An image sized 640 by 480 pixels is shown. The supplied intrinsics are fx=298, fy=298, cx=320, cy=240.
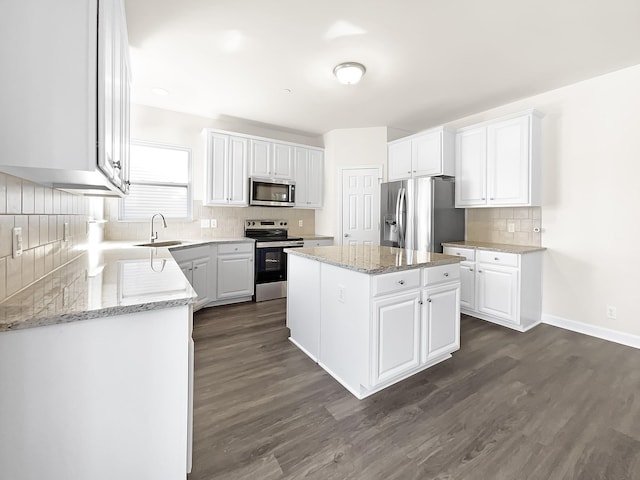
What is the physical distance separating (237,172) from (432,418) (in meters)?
3.68

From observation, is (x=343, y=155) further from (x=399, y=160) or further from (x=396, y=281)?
(x=396, y=281)

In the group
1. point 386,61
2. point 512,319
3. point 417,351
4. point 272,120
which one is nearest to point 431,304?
point 417,351

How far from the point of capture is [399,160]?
14.5 ft

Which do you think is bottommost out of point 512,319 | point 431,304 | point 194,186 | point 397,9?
point 512,319

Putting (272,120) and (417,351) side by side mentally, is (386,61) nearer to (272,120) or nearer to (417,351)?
(272,120)

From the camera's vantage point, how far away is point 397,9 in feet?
6.85

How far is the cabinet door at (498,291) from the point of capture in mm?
3182

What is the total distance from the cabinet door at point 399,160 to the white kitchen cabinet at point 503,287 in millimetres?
1381

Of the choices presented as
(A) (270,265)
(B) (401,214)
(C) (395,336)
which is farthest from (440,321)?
(A) (270,265)

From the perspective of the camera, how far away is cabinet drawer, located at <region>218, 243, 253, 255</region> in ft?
12.9

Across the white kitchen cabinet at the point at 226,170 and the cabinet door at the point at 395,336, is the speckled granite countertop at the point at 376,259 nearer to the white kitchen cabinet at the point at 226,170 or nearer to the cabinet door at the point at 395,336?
the cabinet door at the point at 395,336

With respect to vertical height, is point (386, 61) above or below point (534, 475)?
above

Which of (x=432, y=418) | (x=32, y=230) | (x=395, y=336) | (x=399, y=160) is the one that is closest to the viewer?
(x=32, y=230)

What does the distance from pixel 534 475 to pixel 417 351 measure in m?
0.89
